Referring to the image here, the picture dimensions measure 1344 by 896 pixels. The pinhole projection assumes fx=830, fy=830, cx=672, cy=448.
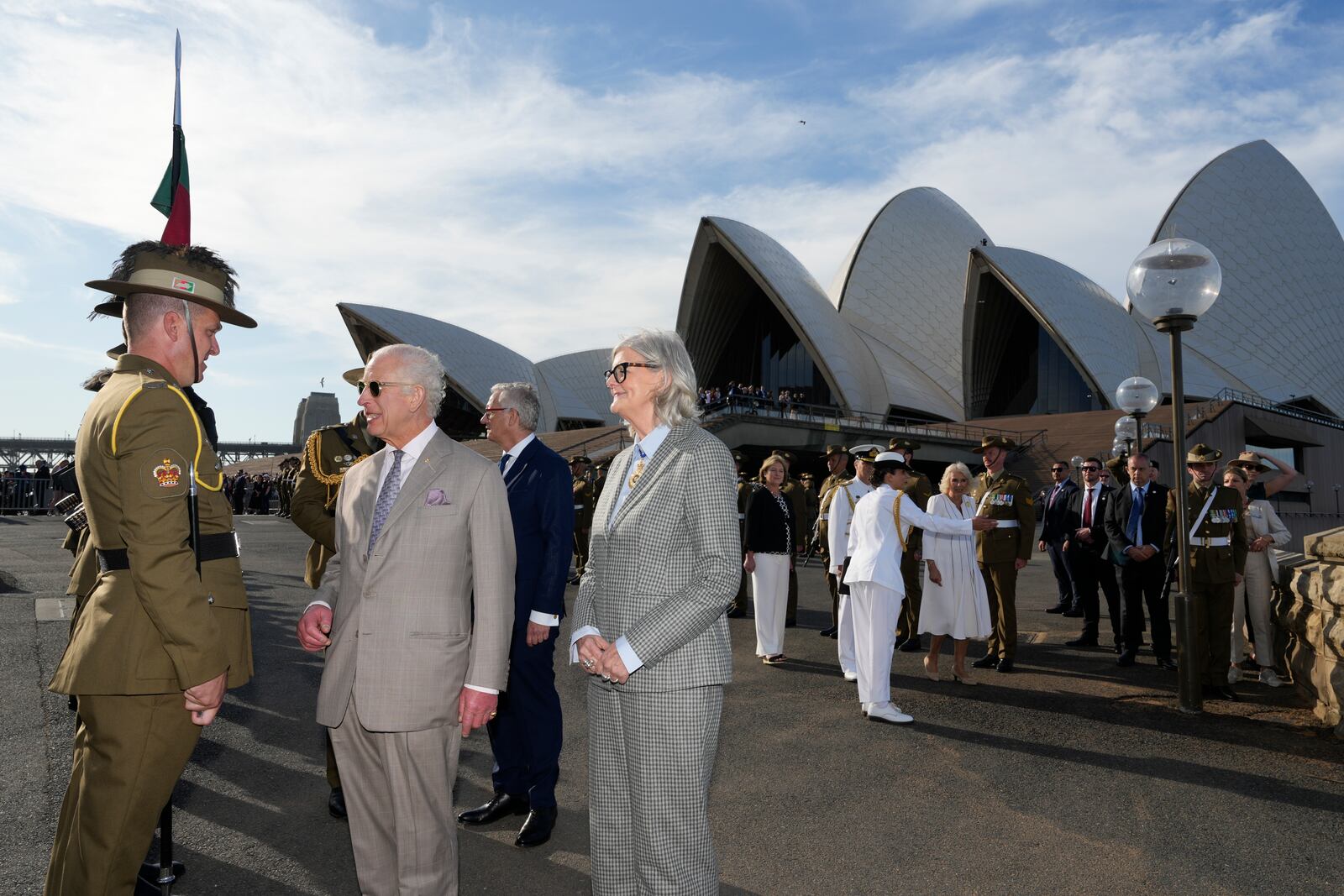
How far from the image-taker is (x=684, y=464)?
6.77 feet

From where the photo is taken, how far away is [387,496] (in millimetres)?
2264

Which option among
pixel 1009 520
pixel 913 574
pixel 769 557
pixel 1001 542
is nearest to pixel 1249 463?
pixel 1009 520

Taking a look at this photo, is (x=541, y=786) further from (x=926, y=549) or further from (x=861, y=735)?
(x=926, y=549)

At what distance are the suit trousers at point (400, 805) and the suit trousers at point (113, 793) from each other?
41 centimetres

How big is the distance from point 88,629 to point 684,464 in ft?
4.90

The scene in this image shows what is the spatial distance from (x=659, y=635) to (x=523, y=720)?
1.56m

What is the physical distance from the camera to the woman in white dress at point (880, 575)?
4.63 m

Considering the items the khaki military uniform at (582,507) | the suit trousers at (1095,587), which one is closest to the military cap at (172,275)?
the suit trousers at (1095,587)

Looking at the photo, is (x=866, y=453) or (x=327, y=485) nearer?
(x=327, y=485)

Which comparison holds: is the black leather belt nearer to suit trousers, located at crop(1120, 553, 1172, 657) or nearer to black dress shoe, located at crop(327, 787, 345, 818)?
black dress shoe, located at crop(327, 787, 345, 818)

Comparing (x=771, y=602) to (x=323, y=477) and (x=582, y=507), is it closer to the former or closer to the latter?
(x=323, y=477)

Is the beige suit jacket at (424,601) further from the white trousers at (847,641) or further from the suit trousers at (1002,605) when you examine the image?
the suit trousers at (1002,605)

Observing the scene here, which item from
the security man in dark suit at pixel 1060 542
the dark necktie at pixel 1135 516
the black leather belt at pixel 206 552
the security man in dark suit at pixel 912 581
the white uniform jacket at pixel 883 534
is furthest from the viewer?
the security man in dark suit at pixel 1060 542

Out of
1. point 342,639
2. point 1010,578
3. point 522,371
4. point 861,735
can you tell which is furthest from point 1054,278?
point 342,639
